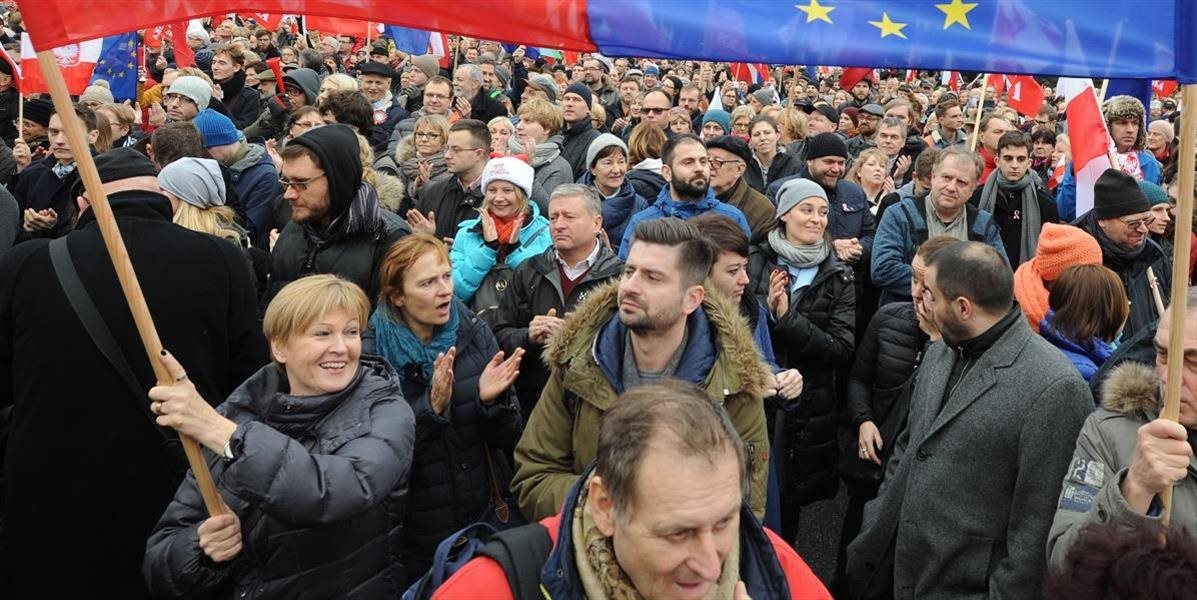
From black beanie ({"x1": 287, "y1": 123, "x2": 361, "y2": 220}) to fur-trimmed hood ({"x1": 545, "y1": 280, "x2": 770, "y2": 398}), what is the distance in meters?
1.46

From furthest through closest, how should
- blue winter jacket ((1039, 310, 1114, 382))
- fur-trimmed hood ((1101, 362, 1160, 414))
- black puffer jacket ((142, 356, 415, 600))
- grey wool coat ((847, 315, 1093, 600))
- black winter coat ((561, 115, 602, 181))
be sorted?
black winter coat ((561, 115, 602, 181))
blue winter jacket ((1039, 310, 1114, 382))
grey wool coat ((847, 315, 1093, 600))
fur-trimmed hood ((1101, 362, 1160, 414))
black puffer jacket ((142, 356, 415, 600))

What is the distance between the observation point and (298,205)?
4238 millimetres

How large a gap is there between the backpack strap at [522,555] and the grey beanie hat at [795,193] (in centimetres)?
333

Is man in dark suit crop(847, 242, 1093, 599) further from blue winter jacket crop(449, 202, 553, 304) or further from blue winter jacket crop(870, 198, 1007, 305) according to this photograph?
blue winter jacket crop(870, 198, 1007, 305)

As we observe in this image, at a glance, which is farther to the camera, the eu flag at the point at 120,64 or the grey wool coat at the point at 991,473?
the eu flag at the point at 120,64

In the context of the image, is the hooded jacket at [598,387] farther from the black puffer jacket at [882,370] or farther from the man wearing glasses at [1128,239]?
the man wearing glasses at [1128,239]

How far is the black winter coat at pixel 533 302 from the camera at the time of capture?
14.6 ft

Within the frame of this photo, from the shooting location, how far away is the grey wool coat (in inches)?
116

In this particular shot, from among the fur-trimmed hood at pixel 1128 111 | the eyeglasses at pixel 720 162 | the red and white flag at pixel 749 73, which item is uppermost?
the red and white flag at pixel 749 73

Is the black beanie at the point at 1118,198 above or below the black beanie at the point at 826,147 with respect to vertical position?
below

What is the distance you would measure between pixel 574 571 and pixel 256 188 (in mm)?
4977

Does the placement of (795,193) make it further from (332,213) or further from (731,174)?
(332,213)

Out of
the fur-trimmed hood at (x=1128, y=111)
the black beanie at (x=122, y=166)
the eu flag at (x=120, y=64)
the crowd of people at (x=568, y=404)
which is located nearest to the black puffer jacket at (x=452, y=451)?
the crowd of people at (x=568, y=404)

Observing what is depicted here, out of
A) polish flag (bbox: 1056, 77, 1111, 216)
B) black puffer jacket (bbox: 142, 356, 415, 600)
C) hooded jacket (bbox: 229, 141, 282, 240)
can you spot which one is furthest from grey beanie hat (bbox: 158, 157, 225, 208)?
polish flag (bbox: 1056, 77, 1111, 216)
